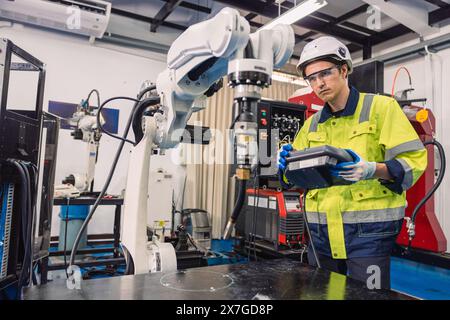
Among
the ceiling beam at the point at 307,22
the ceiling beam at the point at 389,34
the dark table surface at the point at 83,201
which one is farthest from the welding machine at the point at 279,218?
the ceiling beam at the point at 389,34

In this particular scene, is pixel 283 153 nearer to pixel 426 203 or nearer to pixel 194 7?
pixel 426 203

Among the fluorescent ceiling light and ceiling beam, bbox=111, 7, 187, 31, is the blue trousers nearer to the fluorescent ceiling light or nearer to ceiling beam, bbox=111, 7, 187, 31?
the fluorescent ceiling light

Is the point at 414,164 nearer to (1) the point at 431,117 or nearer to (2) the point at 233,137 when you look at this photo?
(2) the point at 233,137

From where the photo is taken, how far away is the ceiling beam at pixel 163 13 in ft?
12.3

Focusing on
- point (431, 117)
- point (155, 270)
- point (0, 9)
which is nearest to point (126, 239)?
point (155, 270)

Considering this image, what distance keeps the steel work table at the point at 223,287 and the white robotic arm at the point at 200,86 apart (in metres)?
0.20

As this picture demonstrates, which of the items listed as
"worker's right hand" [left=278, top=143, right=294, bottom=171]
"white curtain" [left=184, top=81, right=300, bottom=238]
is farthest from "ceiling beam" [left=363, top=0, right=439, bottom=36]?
"worker's right hand" [left=278, top=143, right=294, bottom=171]

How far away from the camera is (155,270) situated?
3.31 feet

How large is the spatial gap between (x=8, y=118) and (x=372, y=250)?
1.66 meters

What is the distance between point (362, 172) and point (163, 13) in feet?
12.2

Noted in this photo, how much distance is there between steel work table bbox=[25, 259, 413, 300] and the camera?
70cm

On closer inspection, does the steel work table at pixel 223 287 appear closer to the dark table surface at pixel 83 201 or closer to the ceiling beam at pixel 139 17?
the dark table surface at pixel 83 201

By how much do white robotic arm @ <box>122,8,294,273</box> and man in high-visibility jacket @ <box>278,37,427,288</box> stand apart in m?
0.40

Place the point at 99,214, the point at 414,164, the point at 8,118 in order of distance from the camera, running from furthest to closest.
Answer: the point at 99,214 → the point at 8,118 → the point at 414,164
